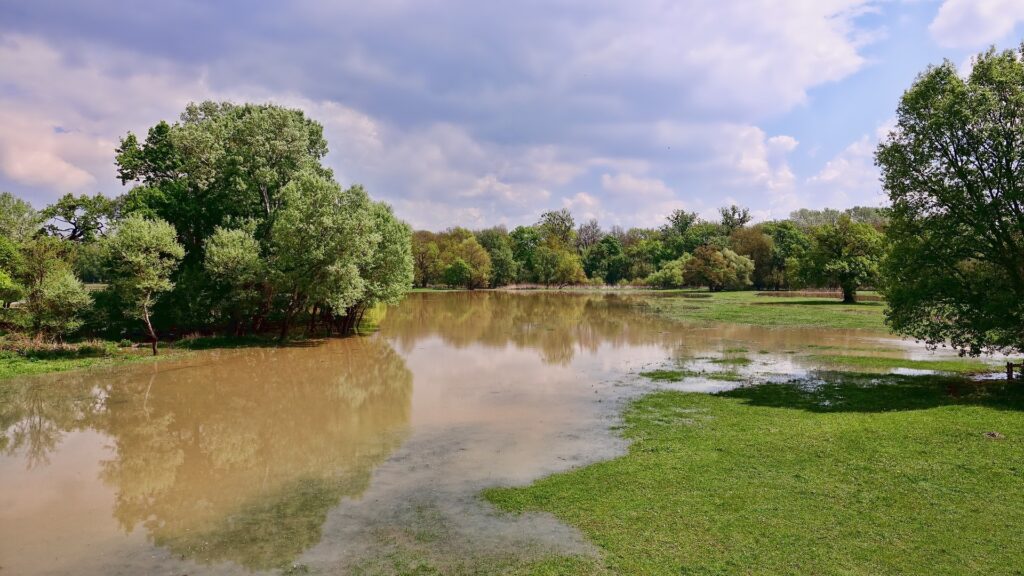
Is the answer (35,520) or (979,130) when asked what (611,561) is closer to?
(35,520)

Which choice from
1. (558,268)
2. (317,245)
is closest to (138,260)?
(317,245)

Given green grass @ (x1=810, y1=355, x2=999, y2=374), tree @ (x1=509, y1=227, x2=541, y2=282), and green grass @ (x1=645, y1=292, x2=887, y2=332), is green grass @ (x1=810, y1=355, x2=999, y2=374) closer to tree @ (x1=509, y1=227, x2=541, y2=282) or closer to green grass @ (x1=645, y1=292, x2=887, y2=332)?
green grass @ (x1=645, y1=292, x2=887, y2=332)

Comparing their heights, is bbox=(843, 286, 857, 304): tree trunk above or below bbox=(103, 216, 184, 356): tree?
below

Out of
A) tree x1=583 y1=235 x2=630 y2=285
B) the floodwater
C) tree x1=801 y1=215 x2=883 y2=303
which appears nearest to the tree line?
the floodwater

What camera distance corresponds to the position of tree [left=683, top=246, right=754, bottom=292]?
325 ft

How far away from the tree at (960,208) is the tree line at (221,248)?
27.5 m

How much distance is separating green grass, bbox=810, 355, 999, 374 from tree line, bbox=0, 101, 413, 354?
26.7m

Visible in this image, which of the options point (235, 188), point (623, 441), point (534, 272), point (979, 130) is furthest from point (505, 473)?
point (534, 272)

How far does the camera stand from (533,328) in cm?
4547

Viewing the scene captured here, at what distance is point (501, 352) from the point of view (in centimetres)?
3234

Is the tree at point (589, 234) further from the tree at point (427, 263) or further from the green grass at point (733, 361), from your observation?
the green grass at point (733, 361)

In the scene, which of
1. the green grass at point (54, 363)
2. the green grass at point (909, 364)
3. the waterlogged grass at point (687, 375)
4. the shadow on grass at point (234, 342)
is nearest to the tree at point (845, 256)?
the green grass at point (909, 364)

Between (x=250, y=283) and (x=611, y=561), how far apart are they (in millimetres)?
31401

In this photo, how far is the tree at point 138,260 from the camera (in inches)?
1083
